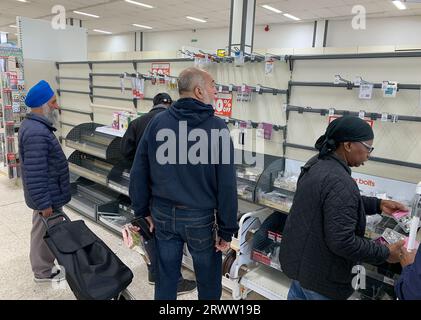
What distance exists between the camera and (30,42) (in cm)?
532

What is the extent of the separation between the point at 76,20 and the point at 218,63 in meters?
11.6

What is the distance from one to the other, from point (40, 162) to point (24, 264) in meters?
1.24

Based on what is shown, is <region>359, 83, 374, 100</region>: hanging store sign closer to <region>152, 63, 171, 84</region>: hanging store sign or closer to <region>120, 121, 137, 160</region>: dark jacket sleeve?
<region>120, 121, 137, 160</region>: dark jacket sleeve

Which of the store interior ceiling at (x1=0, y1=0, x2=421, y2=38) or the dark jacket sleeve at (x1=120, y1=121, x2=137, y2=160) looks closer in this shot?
the dark jacket sleeve at (x1=120, y1=121, x2=137, y2=160)

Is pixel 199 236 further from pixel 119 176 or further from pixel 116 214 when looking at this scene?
pixel 116 214

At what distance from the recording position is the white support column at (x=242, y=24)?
326 centimetres

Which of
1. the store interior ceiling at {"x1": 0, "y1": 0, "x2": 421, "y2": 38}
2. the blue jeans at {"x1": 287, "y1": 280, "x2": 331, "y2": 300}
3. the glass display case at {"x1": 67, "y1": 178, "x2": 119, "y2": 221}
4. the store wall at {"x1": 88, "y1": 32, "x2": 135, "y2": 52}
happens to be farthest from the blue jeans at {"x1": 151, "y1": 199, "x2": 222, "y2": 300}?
the store wall at {"x1": 88, "y1": 32, "x2": 135, "y2": 52}

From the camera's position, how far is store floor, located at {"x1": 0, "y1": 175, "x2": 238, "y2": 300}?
267cm

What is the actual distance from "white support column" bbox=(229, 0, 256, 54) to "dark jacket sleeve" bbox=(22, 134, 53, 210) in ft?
6.41

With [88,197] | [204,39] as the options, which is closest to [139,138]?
[88,197]

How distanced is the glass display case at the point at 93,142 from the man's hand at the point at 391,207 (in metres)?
2.95

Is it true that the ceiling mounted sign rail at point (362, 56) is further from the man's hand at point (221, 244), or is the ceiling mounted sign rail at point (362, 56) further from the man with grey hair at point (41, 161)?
the man with grey hair at point (41, 161)

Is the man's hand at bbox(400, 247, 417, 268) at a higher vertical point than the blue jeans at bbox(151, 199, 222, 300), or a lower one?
higher

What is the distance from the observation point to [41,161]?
244 cm
